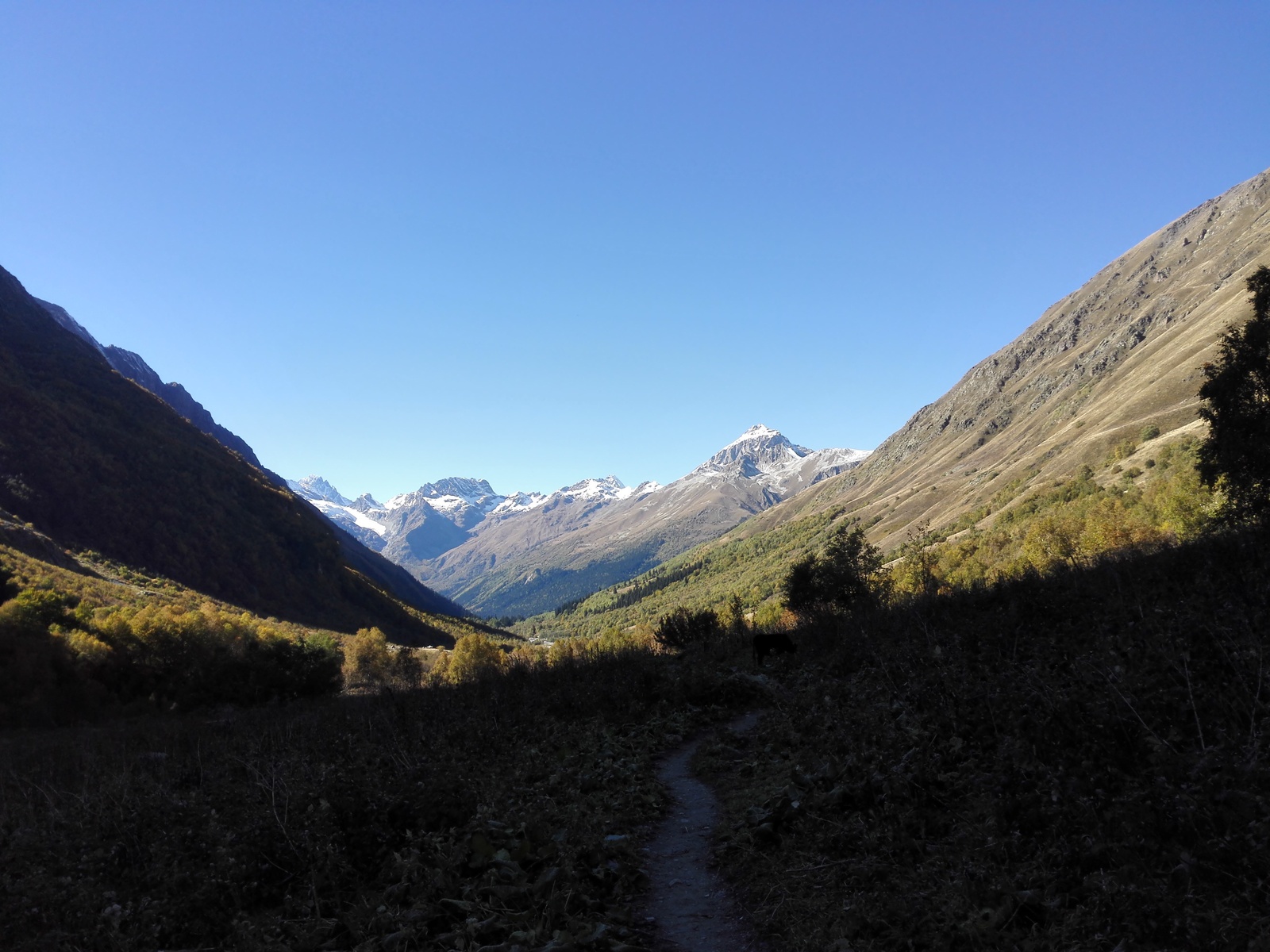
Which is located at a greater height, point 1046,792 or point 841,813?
point 1046,792

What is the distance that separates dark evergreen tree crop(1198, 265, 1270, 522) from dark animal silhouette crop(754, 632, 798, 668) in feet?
56.1

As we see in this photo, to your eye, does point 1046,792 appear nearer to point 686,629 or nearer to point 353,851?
point 353,851

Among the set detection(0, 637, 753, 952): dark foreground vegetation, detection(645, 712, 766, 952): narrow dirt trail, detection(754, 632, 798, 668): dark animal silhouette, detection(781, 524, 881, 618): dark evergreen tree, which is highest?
detection(0, 637, 753, 952): dark foreground vegetation


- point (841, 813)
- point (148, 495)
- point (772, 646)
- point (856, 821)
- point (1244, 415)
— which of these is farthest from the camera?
point (148, 495)

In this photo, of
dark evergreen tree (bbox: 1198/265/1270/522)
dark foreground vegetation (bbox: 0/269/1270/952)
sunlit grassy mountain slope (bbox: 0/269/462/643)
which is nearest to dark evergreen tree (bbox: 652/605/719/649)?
dark foreground vegetation (bbox: 0/269/1270/952)

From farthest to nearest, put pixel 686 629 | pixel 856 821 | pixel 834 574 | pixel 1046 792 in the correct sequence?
pixel 834 574
pixel 686 629
pixel 856 821
pixel 1046 792

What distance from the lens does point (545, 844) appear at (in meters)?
8.23

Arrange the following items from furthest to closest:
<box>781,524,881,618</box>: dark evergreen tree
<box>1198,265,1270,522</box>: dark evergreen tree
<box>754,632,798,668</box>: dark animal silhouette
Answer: <box>781,524,881,618</box>: dark evergreen tree
<box>1198,265,1270,522</box>: dark evergreen tree
<box>754,632,798,668</box>: dark animal silhouette

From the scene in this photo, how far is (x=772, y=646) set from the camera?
82.4 ft

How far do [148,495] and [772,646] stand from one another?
468 ft

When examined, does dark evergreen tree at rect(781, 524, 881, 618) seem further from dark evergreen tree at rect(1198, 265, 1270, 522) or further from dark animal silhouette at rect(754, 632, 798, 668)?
dark evergreen tree at rect(1198, 265, 1270, 522)

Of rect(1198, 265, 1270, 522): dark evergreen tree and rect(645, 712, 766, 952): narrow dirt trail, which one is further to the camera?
rect(1198, 265, 1270, 522): dark evergreen tree

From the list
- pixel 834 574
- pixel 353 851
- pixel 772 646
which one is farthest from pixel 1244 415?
pixel 353 851

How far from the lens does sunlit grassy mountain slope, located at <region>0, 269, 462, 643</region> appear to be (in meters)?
112
